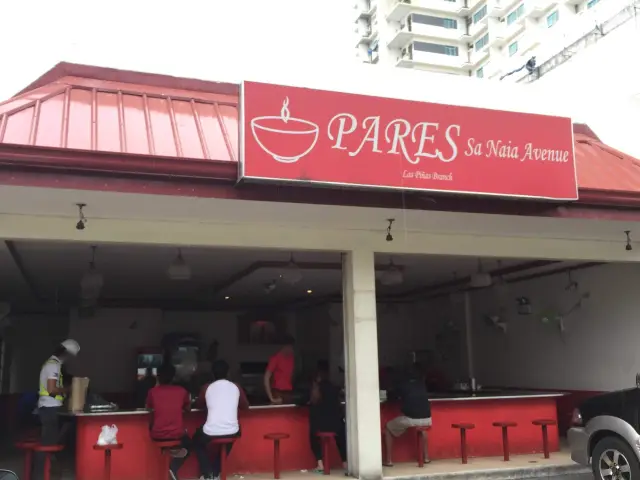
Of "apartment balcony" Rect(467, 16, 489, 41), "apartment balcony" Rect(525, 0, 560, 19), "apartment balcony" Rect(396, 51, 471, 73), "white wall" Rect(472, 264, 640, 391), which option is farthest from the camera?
"apartment balcony" Rect(396, 51, 471, 73)

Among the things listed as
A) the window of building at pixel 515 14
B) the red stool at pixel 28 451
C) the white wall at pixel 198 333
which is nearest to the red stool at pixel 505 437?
the red stool at pixel 28 451

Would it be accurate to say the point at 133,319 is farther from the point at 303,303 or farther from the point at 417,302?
the point at 417,302

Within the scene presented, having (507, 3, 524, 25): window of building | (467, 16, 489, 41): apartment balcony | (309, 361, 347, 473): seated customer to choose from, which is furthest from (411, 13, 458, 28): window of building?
(309, 361, 347, 473): seated customer

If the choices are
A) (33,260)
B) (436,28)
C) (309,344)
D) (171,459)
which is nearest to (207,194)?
(171,459)

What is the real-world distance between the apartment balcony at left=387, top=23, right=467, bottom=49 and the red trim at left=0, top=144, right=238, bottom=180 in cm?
5804

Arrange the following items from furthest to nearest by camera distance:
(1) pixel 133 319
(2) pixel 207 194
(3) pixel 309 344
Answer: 1. (3) pixel 309 344
2. (1) pixel 133 319
3. (2) pixel 207 194

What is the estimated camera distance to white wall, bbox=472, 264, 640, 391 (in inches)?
432

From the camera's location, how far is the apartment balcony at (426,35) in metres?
60.9

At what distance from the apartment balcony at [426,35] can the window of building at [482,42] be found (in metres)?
1.28

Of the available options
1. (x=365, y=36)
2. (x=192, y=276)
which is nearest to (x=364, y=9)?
(x=365, y=36)

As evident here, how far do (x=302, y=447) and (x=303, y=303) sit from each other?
8654 mm

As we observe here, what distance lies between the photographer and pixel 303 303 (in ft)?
57.2

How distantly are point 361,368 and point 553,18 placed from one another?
164 feet

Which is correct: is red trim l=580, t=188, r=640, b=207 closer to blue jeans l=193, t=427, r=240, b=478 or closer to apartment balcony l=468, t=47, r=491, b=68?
blue jeans l=193, t=427, r=240, b=478
